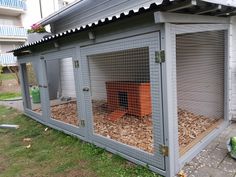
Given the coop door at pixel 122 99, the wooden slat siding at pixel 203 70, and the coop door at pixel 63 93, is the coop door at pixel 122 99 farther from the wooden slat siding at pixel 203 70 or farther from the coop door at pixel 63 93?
the wooden slat siding at pixel 203 70

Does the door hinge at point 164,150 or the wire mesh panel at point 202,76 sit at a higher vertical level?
the wire mesh panel at point 202,76

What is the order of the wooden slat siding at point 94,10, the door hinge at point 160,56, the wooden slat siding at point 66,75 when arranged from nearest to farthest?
1. the door hinge at point 160,56
2. the wooden slat siding at point 94,10
3. the wooden slat siding at point 66,75

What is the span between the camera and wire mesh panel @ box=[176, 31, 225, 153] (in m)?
4.04

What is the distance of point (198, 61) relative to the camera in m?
4.19

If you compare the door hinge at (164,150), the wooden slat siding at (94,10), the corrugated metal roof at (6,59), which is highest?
the wooden slat siding at (94,10)

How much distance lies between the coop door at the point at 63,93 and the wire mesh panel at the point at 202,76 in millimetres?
1941

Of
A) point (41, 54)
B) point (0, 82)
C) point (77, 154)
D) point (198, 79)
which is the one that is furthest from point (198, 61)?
point (0, 82)

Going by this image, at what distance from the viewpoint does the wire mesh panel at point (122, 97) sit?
3393 millimetres

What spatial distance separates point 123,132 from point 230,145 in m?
1.74

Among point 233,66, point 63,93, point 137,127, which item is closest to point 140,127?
point 137,127

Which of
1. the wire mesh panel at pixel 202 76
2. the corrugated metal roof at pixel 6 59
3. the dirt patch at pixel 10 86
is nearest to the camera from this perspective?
the wire mesh panel at pixel 202 76

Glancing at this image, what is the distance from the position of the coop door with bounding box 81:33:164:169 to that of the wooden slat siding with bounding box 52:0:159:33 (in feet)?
6.85

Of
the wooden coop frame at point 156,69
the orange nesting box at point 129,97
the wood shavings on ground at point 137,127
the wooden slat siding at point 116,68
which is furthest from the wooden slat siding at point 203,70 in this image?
the wooden slat siding at point 116,68

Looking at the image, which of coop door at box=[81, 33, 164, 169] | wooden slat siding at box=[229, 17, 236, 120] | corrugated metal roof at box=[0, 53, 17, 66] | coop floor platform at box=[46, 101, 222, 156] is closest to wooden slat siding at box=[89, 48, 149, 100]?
coop door at box=[81, 33, 164, 169]
